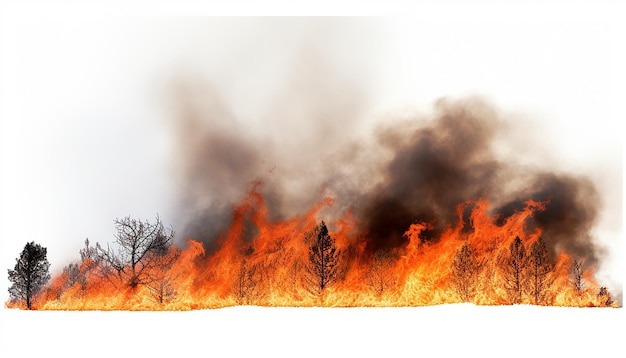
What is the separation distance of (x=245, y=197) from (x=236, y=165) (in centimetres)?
83

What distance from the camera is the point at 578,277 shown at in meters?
16.3

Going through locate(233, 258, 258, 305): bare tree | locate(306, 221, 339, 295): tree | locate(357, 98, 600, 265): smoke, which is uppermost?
locate(357, 98, 600, 265): smoke

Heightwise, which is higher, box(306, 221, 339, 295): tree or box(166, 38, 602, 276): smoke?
box(166, 38, 602, 276): smoke

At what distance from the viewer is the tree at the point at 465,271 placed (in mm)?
16203

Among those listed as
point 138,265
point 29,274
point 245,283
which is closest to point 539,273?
point 245,283

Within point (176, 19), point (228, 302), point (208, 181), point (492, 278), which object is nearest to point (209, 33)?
point (176, 19)

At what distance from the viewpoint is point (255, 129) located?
53.2 ft

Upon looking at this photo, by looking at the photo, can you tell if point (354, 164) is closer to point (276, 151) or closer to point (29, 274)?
point (276, 151)

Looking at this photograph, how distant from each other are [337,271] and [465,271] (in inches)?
126

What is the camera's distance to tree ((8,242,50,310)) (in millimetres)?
16266

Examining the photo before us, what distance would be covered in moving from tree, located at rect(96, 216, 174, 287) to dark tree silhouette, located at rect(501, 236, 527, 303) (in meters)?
8.39

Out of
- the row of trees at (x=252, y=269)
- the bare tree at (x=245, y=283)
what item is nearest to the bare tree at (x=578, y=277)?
the row of trees at (x=252, y=269)

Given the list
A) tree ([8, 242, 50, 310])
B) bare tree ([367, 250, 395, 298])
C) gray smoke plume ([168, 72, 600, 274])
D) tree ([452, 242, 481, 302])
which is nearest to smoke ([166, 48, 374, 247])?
gray smoke plume ([168, 72, 600, 274])

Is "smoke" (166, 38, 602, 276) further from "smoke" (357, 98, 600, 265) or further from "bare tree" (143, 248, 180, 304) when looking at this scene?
"bare tree" (143, 248, 180, 304)
